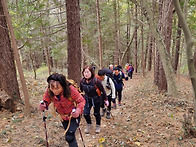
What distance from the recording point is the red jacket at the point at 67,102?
310 centimetres

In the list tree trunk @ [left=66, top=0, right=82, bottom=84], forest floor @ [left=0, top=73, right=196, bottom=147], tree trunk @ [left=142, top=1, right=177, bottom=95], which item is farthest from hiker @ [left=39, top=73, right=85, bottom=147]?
tree trunk @ [left=142, top=1, right=177, bottom=95]

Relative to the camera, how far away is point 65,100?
3117 millimetres

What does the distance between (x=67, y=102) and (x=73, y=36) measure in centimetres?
297

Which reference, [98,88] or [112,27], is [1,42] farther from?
[112,27]

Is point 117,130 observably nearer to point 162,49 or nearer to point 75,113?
point 75,113

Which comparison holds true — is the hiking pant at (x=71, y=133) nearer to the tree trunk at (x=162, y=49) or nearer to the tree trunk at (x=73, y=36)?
the tree trunk at (x=73, y=36)

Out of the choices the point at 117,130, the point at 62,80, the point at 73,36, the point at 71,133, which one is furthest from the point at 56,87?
the point at 117,130

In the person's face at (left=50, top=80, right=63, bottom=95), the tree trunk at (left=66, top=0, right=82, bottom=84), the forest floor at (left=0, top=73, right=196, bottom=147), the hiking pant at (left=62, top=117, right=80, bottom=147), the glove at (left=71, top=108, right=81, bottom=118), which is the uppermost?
the tree trunk at (left=66, top=0, right=82, bottom=84)

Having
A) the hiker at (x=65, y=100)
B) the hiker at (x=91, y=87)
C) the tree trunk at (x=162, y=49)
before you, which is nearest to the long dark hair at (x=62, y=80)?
the hiker at (x=65, y=100)

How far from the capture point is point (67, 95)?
9.97ft

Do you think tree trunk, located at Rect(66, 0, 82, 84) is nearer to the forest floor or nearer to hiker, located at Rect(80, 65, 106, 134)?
hiker, located at Rect(80, 65, 106, 134)

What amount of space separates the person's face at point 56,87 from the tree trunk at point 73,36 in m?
2.61

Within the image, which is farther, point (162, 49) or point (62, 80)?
point (162, 49)

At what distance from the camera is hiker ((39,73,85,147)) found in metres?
2.91
